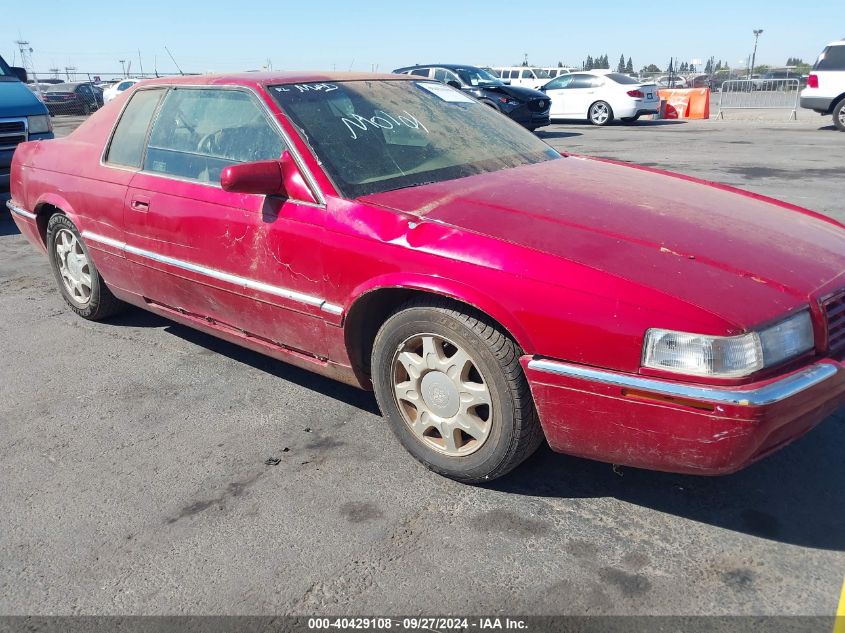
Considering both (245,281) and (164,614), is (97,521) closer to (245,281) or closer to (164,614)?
(164,614)

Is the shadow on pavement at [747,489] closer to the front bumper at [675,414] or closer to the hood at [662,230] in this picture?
the front bumper at [675,414]

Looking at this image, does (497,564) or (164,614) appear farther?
(497,564)

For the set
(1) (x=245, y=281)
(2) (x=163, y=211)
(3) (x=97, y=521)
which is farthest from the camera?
(2) (x=163, y=211)

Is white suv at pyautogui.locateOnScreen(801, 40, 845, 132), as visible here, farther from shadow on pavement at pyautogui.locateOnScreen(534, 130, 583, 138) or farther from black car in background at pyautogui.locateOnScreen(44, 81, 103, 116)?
black car in background at pyautogui.locateOnScreen(44, 81, 103, 116)

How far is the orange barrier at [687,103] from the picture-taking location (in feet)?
70.9

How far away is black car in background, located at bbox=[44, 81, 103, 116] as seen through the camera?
30.1m

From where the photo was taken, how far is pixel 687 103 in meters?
21.9

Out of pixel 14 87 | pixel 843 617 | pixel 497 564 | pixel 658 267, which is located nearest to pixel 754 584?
pixel 843 617

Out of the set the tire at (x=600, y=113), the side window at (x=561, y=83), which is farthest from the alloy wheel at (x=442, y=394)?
the side window at (x=561, y=83)

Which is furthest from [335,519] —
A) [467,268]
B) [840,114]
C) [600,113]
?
[600,113]

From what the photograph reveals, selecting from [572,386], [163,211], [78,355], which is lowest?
[78,355]

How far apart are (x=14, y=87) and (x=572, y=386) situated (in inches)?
351

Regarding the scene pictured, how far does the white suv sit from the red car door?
49.7 feet

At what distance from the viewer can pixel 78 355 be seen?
14.4 feet
